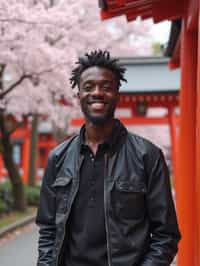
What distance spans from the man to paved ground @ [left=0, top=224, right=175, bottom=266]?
4.81m

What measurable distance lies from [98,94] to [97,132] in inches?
6.9

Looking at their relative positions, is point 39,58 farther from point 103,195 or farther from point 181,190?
point 103,195

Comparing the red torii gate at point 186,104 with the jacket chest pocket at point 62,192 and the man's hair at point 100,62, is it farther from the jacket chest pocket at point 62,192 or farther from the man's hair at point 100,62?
the jacket chest pocket at point 62,192

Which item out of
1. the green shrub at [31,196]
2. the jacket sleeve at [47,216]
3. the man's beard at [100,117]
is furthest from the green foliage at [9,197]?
the man's beard at [100,117]

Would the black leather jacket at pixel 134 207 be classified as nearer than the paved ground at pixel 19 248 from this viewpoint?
Yes

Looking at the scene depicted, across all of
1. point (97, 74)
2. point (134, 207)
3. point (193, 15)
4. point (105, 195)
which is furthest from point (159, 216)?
point (193, 15)

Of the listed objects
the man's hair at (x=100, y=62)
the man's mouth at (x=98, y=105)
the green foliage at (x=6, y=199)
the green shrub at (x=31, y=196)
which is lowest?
the green shrub at (x=31, y=196)

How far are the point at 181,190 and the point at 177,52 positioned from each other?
2.70 metres

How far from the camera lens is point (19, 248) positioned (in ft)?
26.7

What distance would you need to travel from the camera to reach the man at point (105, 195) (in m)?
2.02

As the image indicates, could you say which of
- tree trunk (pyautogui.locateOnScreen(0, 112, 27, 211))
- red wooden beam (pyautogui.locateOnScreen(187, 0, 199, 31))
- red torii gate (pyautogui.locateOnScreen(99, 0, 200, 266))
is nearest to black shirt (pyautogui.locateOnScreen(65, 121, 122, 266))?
red wooden beam (pyautogui.locateOnScreen(187, 0, 199, 31))

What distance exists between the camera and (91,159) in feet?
7.09

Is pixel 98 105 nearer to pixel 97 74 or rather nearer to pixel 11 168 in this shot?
pixel 97 74

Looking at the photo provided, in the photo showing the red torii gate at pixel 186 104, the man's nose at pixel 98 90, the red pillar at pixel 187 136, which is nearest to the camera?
the man's nose at pixel 98 90
